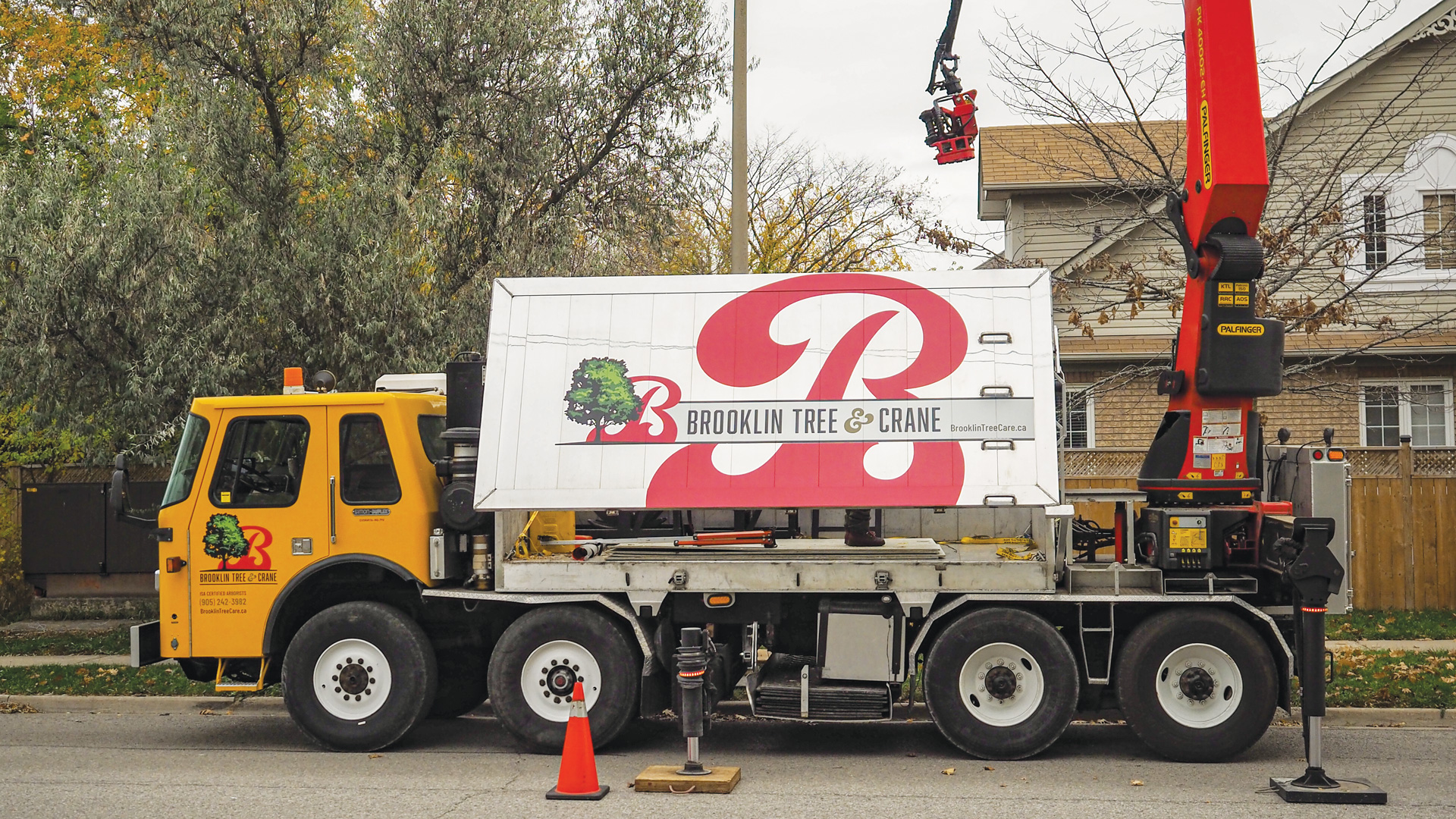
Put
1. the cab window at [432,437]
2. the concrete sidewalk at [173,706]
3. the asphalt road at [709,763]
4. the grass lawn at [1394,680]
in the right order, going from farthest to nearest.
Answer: the concrete sidewalk at [173,706] < the grass lawn at [1394,680] < the cab window at [432,437] < the asphalt road at [709,763]

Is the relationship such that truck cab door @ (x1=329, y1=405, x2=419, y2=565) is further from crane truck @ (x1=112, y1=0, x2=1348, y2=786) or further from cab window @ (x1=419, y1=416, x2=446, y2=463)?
cab window @ (x1=419, y1=416, x2=446, y2=463)

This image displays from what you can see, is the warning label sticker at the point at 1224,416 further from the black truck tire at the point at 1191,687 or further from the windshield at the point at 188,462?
the windshield at the point at 188,462

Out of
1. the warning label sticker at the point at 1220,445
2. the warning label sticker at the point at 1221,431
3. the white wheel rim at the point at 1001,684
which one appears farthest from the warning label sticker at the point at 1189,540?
the white wheel rim at the point at 1001,684

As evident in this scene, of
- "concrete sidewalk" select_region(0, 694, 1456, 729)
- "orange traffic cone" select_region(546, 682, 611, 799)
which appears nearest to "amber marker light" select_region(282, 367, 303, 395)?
"concrete sidewalk" select_region(0, 694, 1456, 729)

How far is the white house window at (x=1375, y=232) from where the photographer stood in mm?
14922

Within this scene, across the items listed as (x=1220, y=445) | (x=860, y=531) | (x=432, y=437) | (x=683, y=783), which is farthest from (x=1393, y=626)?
(x=432, y=437)

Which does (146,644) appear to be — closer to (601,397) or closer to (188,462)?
(188,462)

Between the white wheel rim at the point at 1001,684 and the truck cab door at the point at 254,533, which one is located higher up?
the truck cab door at the point at 254,533

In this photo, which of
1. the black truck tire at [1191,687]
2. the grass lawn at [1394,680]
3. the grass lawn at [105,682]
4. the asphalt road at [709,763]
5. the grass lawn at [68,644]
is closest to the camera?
the asphalt road at [709,763]

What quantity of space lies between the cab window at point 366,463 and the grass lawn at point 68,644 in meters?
5.84

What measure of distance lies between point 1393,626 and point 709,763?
9.41 m

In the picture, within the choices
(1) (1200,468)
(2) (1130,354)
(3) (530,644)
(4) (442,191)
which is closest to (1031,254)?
(2) (1130,354)

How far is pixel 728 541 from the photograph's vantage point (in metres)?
9.47

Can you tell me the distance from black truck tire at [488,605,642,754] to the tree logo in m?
1.37
